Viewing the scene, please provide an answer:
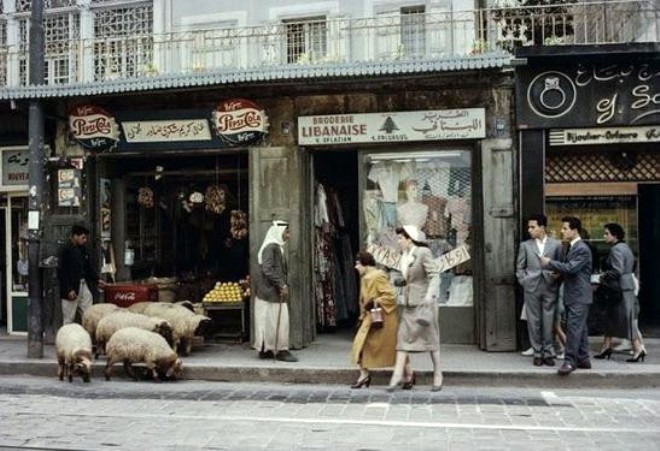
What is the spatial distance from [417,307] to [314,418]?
2.05 meters

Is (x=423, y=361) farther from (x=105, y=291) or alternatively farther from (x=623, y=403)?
(x=105, y=291)

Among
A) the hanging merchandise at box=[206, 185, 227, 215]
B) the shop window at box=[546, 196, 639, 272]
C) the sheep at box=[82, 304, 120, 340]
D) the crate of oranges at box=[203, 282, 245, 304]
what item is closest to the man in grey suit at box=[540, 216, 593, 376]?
the shop window at box=[546, 196, 639, 272]

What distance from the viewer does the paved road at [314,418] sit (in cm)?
662

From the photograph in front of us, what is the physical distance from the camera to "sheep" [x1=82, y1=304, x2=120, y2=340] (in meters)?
11.3

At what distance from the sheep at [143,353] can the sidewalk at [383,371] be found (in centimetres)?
38

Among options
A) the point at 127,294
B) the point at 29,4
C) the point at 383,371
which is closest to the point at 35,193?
the point at 127,294

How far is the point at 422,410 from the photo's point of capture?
8.00 m

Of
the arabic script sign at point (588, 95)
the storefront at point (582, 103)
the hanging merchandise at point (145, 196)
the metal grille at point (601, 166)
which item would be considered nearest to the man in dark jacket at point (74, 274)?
the hanging merchandise at point (145, 196)

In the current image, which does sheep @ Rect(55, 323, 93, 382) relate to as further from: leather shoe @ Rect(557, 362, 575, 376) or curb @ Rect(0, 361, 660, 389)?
leather shoe @ Rect(557, 362, 575, 376)

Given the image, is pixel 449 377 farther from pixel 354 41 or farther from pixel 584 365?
pixel 354 41

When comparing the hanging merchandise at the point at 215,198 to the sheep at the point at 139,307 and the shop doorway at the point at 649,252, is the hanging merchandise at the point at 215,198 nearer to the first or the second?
the sheep at the point at 139,307

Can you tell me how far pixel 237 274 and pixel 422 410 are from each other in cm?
646

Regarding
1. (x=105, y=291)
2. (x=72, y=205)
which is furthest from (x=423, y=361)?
(x=72, y=205)

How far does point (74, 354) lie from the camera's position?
9750 mm
